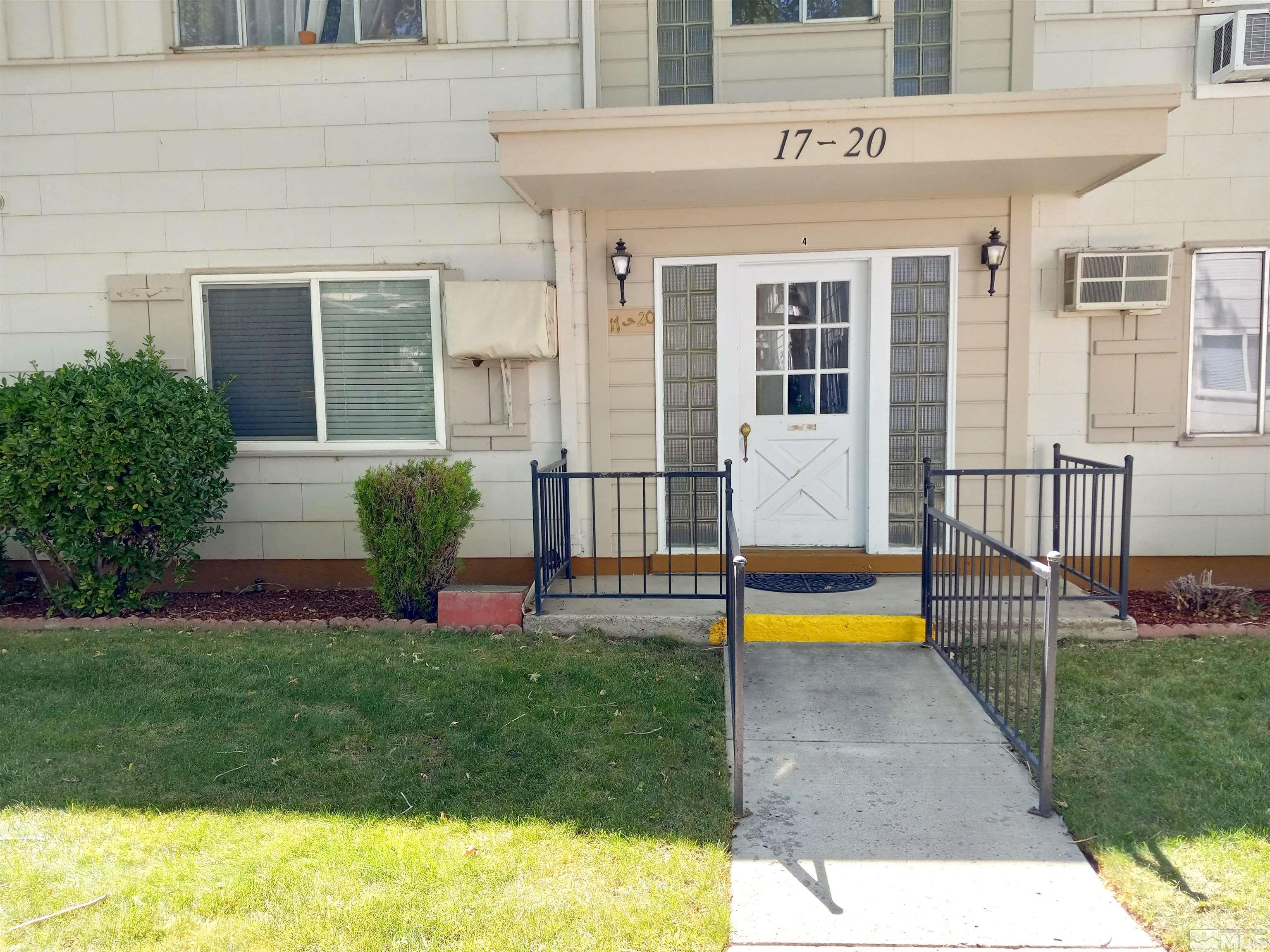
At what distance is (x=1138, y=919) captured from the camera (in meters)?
2.86

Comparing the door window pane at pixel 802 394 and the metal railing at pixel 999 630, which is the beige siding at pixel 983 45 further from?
the metal railing at pixel 999 630

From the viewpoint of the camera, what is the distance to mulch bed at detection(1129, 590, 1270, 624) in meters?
5.60

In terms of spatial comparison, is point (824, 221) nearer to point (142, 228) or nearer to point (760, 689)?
point (760, 689)

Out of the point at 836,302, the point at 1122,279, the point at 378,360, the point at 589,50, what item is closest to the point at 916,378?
the point at 836,302

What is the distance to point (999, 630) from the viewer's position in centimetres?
404

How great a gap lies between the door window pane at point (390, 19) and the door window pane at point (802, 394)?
11.5ft

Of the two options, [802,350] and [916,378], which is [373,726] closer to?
[802,350]

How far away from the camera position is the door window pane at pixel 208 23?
651 cm

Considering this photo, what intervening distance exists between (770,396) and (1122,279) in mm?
2296

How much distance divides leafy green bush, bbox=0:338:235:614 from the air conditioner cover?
170 centimetres

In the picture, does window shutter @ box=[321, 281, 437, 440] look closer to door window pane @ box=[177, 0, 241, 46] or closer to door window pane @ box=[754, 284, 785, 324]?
door window pane @ box=[177, 0, 241, 46]

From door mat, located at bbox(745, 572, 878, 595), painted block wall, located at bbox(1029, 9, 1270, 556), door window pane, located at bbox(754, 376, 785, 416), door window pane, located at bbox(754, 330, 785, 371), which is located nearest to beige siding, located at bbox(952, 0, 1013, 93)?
painted block wall, located at bbox(1029, 9, 1270, 556)

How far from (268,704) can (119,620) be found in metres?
2.03

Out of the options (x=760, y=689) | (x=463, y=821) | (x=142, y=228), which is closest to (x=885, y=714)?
(x=760, y=689)
